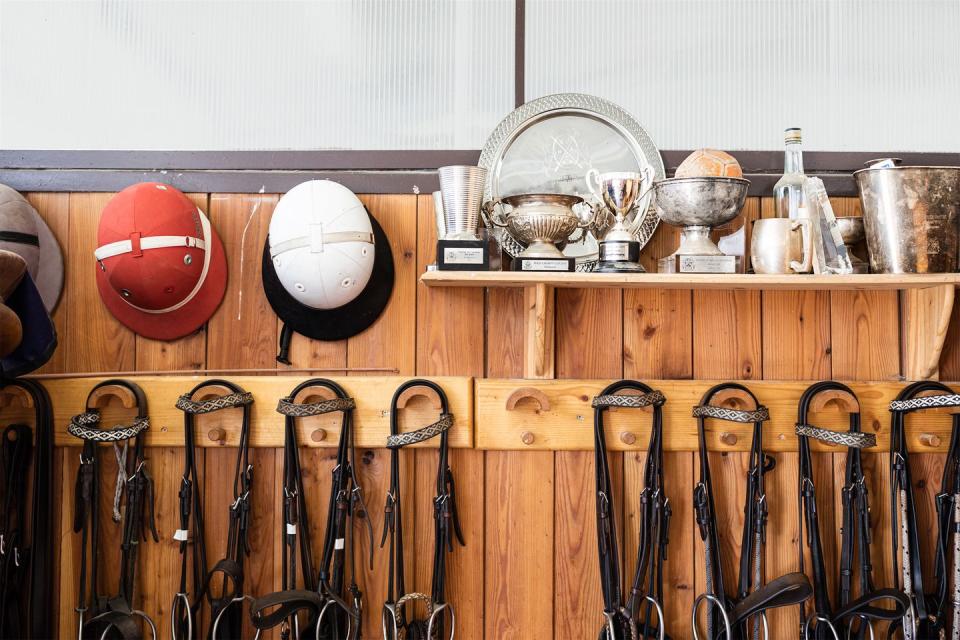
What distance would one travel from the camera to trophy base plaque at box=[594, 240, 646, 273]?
1337mm

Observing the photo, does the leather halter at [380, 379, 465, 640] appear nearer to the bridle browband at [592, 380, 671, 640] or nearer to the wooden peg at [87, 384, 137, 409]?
the bridle browband at [592, 380, 671, 640]

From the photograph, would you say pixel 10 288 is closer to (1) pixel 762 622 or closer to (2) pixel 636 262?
(2) pixel 636 262

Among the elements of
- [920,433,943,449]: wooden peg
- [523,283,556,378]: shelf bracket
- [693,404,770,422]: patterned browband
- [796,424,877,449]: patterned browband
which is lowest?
[920,433,943,449]: wooden peg

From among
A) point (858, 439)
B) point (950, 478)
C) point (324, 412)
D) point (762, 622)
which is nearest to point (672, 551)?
point (762, 622)

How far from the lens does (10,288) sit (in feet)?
4.24

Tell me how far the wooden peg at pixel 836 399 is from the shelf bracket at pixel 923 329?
0.19 m

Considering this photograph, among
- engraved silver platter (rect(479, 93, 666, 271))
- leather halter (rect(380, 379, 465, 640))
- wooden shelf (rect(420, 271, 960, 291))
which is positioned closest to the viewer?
wooden shelf (rect(420, 271, 960, 291))

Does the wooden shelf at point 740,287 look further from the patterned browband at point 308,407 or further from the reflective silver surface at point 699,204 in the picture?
the patterned browband at point 308,407

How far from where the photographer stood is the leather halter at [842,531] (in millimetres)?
1420

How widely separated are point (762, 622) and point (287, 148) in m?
1.54

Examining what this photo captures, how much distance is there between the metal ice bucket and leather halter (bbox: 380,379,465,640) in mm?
996

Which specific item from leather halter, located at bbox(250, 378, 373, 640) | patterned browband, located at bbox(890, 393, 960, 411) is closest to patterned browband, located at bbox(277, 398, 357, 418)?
leather halter, located at bbox(250, 378, 373, 640)

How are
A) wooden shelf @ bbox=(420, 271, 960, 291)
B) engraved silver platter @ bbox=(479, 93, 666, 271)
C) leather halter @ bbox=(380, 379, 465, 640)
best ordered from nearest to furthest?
wooden shelf @ bbox=(420, 271, 960, 291) < leather halter @ bbox=(380, 379, 465, 640) < engraved silver platter @ bbox=(479, 93, 666, 271)

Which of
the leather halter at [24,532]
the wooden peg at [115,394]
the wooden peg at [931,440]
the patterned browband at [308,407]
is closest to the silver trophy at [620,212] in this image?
the patterned browband at [308,407]
